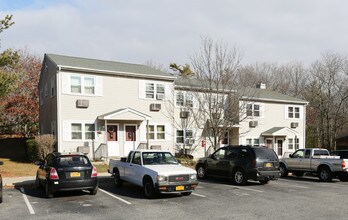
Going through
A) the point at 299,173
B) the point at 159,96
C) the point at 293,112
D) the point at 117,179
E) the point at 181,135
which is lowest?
the point at 299,173

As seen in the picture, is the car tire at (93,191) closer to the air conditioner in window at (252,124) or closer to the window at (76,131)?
Result: the window at (76,131)

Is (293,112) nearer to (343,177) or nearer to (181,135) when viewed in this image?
(181,135)

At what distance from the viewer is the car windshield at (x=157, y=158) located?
12.5 metres

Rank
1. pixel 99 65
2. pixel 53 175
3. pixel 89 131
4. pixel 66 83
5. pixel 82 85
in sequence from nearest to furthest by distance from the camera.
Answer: pixel 53 175 → pixel 66 83 → pixel 82 85 → pixel 89 131 → pixel 99 65

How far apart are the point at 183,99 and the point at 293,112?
14020 mm

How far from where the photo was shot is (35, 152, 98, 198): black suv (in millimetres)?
11281

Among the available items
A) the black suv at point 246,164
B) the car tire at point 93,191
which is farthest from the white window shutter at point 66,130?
the car tire at point 93,191

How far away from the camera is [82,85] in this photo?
23328mm

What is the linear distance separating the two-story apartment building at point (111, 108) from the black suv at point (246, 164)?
30.2ft

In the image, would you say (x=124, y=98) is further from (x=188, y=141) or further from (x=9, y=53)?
(x=9, y=53)

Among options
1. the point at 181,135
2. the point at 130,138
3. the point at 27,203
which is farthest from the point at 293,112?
the point at 27,203

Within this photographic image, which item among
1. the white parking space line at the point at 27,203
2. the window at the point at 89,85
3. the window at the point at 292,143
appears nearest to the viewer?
the white parking space line at the point at 27,203

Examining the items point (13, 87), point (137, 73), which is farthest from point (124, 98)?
point (13, 87)

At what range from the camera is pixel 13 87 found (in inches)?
694
